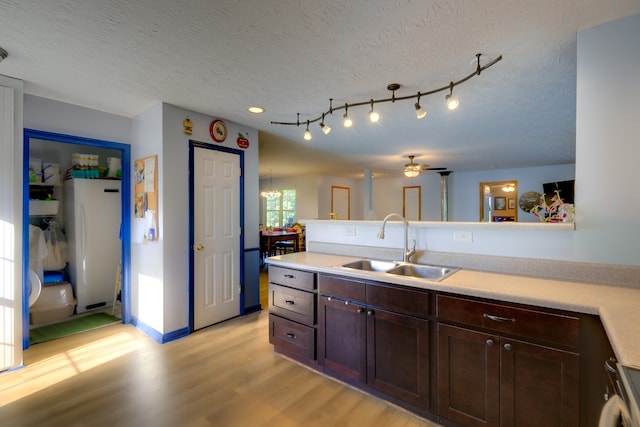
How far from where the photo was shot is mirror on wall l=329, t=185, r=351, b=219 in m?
8.76

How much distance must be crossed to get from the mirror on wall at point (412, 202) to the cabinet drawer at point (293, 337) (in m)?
6.98

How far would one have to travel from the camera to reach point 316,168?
23.8ft

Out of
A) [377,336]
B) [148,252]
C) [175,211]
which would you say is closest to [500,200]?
[377,336]

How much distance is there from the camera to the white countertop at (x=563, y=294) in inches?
38.8

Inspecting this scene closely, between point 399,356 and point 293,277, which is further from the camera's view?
point 293,277

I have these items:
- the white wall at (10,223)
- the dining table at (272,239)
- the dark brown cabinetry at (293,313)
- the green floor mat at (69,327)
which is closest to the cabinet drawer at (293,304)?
the dark brown cabinetry at (293,313)

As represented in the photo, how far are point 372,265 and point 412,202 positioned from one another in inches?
267

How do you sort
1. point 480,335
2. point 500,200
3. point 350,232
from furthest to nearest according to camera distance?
point 500,200 → point 350,232 → point 480,335

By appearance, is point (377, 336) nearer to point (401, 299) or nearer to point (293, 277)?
point (401, 299)

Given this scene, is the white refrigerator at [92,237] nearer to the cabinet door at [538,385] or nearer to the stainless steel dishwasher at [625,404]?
the cabinet door at [538,385]

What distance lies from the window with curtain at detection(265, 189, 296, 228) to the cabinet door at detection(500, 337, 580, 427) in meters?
7.43

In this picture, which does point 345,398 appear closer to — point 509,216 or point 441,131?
point 441,131

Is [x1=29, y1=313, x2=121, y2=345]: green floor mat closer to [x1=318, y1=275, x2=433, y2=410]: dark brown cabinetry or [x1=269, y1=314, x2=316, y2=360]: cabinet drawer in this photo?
[x1=269, y1=314, x2=316, y2=360]: cabinet drawer

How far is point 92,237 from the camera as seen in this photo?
3.68 m
